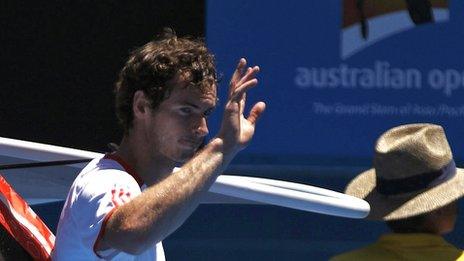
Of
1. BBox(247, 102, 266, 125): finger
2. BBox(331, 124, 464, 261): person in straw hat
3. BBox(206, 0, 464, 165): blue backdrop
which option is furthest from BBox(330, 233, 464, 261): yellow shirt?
BBox(206, 0, 464, 165): blue backdrop

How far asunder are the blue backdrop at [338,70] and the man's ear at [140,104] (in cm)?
290

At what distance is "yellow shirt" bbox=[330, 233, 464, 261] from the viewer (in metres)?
2.42

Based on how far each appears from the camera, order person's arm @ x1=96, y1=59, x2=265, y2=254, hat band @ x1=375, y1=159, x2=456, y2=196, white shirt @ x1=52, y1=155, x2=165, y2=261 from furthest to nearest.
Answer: hat band @ x1=375, y1=159, x2=456, y2=196, white shirt @ x1=52, y1=155, x2=165, y2=261, person's arm @ x1=96, y1=59, x2=265, y2=254

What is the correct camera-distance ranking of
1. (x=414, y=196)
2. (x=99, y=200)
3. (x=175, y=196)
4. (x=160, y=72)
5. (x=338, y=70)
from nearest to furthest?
(x=175, y=196) → (x=99, y=200) → (x=160, y=72) → (x=414, y=196) → (x=338, y=70)

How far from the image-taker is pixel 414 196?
2.48m

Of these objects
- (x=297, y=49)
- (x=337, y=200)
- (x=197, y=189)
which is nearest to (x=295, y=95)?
(x=297, y=49)

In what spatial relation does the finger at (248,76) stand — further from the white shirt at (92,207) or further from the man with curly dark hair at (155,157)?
the white shirt at (92,207)

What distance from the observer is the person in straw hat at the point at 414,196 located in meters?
2.44

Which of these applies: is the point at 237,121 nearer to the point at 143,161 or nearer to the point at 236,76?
the point at 236,76

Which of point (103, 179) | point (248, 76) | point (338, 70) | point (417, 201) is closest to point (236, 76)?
point (248, 76)

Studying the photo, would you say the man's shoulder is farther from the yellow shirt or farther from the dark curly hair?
the yellow shirt

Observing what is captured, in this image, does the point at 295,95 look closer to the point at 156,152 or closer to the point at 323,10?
the point at 323,10

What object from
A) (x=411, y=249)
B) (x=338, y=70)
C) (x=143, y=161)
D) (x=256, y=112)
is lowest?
(x=338, y=70)

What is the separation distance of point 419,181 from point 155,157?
1.67ft
